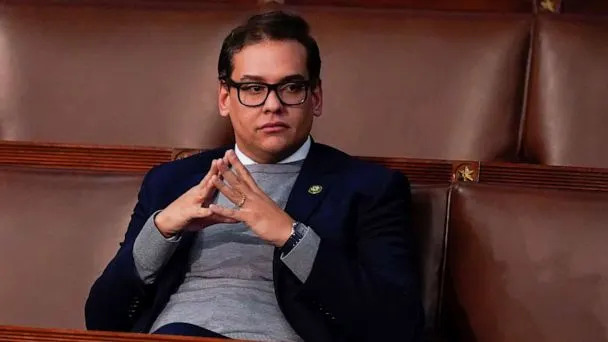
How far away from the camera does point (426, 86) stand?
987 mm

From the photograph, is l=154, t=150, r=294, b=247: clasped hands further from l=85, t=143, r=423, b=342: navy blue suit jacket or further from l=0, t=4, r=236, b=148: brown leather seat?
l=0, t=4, r=236, b=148: brown leather seat

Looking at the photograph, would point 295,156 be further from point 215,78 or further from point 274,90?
point 215,78

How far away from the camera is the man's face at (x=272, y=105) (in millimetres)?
779

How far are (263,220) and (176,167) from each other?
0.15 m

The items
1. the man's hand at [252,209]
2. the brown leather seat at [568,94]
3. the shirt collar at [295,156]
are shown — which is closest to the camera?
the man's hand at [252,209]

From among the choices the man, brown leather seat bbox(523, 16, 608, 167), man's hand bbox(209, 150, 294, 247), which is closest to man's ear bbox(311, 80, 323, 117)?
the man

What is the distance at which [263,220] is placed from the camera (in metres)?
0.71

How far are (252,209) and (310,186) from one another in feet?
0.31

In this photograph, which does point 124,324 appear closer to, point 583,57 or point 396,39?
point 396,39

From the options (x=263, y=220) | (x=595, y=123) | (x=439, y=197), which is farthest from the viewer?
(x=595, y=123)

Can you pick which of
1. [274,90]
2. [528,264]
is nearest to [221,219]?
[274,90]

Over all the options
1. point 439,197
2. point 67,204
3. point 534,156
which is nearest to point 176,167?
point 67,204

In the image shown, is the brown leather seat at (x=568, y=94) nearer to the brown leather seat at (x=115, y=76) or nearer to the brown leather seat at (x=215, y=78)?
the brown leather seat at (x=215, y=78)

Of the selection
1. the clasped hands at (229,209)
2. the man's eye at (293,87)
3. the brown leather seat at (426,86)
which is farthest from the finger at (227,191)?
the brown leather seat at (426,86)
